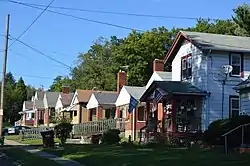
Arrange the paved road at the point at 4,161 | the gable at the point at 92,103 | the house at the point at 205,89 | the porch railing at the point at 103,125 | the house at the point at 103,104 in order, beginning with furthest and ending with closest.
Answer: the gable at the point at 92,103
the house at the point at 103,104
the porch railing at the point at 103,125
the house at the point at 205,89
the paved road at the point at 4,161

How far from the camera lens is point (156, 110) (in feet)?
116

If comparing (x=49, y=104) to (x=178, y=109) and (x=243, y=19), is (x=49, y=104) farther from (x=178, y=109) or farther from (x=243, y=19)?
(x=178, y=109)

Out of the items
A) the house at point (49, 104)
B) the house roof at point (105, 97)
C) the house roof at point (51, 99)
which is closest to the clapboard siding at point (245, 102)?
the house roof at point (105, 97)

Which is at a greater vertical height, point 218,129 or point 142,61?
point 142,61

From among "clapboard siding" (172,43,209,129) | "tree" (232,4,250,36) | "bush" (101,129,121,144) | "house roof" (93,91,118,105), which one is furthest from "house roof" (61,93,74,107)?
"bush" (101,129,121,144)

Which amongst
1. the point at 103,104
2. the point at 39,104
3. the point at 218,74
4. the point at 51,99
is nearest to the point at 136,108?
the point at 103,104

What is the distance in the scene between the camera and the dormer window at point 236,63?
106 feet

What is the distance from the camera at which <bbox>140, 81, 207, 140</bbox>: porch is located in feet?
102

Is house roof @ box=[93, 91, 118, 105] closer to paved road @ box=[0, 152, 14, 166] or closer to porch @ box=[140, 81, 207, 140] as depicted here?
porch @ box=[140, 81, 207, 140]

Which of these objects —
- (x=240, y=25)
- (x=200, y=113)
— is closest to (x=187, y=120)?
(x=200, y=113)

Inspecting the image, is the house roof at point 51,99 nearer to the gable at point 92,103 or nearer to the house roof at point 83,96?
the house roof at point 83,96

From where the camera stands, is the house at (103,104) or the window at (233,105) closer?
the window at (233,105)

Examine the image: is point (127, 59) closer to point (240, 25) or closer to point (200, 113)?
point (240, 25)

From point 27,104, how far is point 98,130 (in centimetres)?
5897
